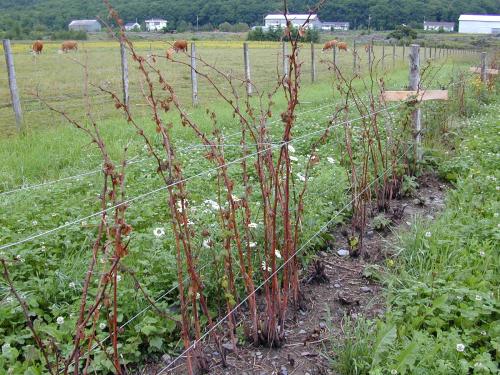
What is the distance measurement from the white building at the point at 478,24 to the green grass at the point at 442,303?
7548 cm

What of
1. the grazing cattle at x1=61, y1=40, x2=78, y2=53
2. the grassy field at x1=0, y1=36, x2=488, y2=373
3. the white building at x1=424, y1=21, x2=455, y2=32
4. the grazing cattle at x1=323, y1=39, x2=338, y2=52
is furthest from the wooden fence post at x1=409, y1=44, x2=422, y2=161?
the white building at x1=424, y1=21, x2=455, y2=32

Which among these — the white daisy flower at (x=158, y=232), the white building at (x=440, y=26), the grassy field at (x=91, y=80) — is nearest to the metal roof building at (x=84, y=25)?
the grassy field at (x=91, y=80)

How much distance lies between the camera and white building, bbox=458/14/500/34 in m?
75.7

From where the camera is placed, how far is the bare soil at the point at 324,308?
298 cm

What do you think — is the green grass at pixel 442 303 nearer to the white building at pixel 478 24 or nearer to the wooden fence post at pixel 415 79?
the wooden fence post at pixel 415 79

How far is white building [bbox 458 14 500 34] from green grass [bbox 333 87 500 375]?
75479 mm

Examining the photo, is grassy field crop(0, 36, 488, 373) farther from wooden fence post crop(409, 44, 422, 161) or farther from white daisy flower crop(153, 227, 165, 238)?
wooden fence post crop(409, 44, 422, 161)

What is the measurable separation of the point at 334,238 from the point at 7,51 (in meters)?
8.25

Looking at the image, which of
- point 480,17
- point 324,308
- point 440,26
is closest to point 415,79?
point 324,308

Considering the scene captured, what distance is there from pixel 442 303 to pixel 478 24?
9018 centimetres

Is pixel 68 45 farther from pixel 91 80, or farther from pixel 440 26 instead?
pixel 440 26

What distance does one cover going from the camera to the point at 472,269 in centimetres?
376

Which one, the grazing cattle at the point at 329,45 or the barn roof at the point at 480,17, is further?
the barn roof at the point at 480,17

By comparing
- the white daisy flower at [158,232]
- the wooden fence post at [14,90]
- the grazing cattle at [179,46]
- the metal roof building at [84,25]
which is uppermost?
the metal roof building at [84,25]
